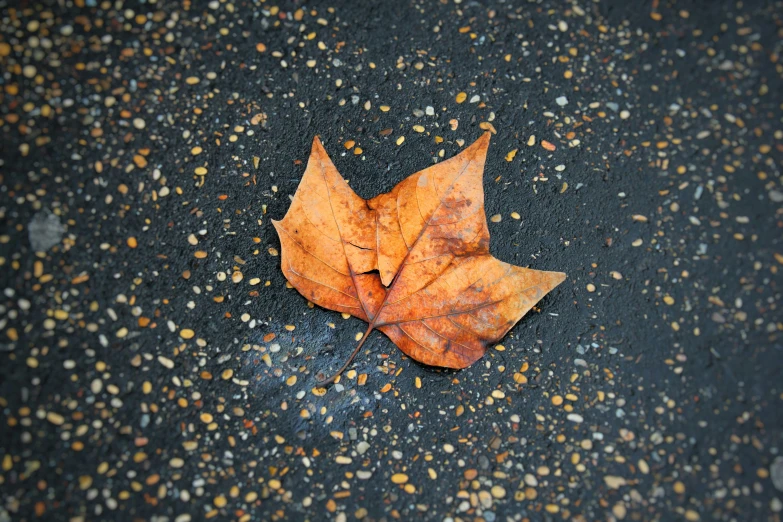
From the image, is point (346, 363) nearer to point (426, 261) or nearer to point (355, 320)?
point (355, 320)

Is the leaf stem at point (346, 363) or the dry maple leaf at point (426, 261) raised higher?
the dry maple leaf at point (426, 261)

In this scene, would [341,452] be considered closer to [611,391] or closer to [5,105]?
[611,391]

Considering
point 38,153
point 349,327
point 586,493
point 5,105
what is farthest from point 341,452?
point 5,105

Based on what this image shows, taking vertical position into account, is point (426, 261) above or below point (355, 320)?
above

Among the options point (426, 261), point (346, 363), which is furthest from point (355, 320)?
point (426, 261)

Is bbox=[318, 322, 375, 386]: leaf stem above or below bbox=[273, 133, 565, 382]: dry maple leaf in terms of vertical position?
below
